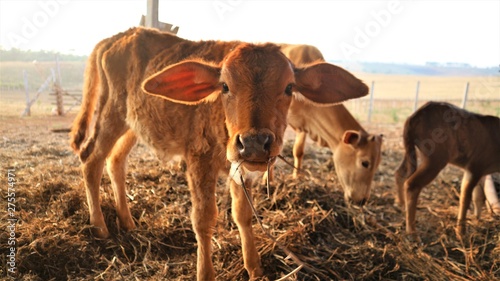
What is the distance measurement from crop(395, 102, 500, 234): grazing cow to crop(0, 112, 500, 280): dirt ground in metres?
0.52

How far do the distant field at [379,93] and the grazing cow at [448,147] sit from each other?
1768 mm

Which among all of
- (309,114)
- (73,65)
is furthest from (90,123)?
(73,65)

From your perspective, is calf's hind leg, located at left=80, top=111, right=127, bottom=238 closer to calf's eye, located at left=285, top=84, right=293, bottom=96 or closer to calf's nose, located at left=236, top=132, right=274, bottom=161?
calf's eye, located at left=285, top=84, right=293, bottom=96

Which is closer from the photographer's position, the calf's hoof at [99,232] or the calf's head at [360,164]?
the calf's hoof at [99,232]

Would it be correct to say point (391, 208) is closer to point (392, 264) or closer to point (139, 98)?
point (392, 264)

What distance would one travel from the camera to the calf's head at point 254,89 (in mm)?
2383

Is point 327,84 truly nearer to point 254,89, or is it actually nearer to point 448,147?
point 254,89

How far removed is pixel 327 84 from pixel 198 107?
1182 mm

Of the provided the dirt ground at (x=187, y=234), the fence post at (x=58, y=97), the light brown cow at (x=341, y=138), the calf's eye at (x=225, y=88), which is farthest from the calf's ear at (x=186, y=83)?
the fence post at (x=58, y=97)

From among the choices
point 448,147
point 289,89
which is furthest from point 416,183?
point 289,89

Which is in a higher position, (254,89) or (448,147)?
(254,89)

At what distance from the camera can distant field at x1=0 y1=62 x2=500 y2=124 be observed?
4.91 m

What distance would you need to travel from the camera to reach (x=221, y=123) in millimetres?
3123

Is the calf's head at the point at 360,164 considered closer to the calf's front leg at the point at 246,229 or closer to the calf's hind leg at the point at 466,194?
the calf's hind leg at the point at 466,194
